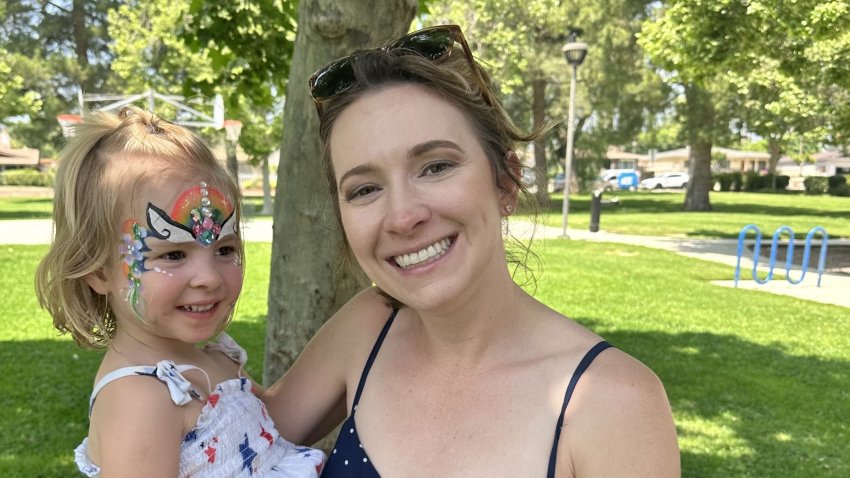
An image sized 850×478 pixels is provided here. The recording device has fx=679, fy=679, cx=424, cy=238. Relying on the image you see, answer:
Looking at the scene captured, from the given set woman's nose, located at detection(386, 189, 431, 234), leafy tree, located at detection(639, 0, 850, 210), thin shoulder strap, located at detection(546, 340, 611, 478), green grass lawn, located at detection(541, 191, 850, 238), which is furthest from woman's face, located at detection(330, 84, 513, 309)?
green grass lawn, located at detection(541, 191, 850, 238)

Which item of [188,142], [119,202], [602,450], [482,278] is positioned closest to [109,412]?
[119,202]

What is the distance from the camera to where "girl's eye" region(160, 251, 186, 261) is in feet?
5.67

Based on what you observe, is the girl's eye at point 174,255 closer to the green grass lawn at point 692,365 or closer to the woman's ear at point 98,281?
the woman's ear at point 98,281

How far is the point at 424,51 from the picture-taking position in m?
1.65

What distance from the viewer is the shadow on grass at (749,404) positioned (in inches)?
187

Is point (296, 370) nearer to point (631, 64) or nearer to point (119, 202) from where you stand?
point (119, 202)

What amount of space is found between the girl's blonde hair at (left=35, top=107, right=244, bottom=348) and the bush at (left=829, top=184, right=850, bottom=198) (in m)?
52.5

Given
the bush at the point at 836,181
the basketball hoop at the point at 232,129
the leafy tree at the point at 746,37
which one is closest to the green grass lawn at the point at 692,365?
the leafy tree at the point at 746,37

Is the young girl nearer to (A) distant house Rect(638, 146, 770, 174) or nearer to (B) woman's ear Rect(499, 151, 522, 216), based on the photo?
(B) woman's ear Rect(499, 151, 522, 216)

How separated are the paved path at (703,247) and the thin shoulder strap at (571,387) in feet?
23.7

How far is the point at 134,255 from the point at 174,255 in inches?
3.7

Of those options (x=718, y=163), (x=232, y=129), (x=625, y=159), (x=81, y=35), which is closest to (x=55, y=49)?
(x=81, y=35)

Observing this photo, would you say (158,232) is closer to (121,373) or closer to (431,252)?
(121,373)

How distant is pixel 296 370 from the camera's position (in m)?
2.07
